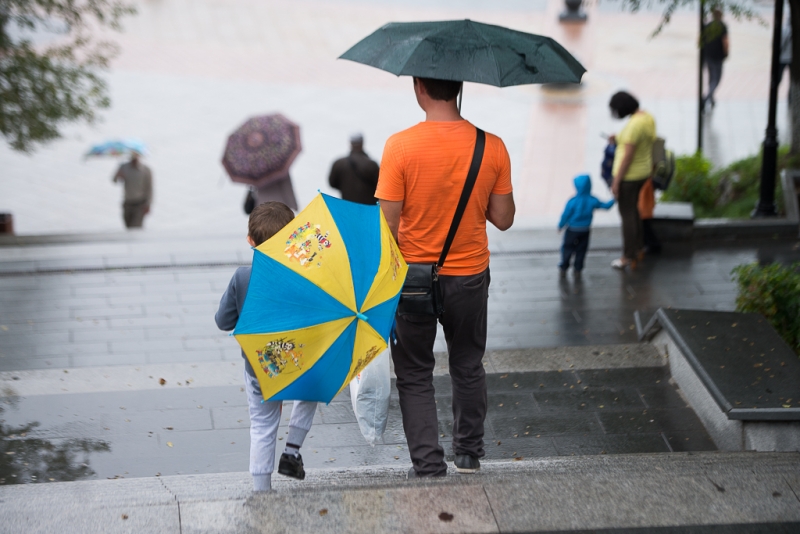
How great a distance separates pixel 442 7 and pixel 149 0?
8027 millimetres

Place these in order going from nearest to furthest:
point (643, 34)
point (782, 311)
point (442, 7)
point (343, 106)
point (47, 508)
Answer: point (47, 508), point (782, 311), point (343, 106), point (643, 34), point (442, 7)

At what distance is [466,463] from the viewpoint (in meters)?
3.93

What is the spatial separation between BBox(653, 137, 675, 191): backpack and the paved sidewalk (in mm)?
4683

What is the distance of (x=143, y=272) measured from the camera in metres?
7.66

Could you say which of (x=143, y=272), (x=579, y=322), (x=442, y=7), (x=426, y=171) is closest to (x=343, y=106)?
(x=442, y=7)

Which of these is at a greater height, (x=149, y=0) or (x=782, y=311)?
(x=149, y=0)

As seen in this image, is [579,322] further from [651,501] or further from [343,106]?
[343,106]

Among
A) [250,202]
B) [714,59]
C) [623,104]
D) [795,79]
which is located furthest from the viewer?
[714,59]

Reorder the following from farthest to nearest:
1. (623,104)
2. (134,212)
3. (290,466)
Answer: (134,212) < (623,104) < (290,466)

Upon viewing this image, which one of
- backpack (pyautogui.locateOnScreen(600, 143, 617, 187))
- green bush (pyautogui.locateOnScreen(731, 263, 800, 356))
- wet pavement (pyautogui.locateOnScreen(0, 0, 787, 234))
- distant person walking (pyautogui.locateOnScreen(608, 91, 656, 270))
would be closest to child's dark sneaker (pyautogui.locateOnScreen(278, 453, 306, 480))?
green bush (pyautogui.locateOnScreen(731, 263, 800, 356))

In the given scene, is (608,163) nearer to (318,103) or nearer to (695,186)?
(695,186)

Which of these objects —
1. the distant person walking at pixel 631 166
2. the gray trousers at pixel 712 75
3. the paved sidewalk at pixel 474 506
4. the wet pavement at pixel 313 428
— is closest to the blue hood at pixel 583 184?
the distant person walking at pixel 631 166

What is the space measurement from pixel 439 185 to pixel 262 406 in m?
1.22

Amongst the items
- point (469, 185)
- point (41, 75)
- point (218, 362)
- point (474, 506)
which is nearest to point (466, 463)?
point (474, 506)
